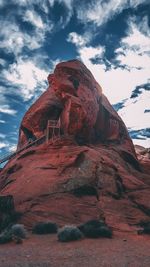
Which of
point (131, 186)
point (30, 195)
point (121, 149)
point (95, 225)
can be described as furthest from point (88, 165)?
point (121, 149)

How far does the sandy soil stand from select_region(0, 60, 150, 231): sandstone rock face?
4.35 meters

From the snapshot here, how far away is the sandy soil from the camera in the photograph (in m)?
10.0

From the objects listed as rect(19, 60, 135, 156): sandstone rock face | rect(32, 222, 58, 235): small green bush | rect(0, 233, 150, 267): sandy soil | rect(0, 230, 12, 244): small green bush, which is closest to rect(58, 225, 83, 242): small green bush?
rect(0, 233, 150, 267): sandy soil

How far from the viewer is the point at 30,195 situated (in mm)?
22031

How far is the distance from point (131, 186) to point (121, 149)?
1073 centimetres

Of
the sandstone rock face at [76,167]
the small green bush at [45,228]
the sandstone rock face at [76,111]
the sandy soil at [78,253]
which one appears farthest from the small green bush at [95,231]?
the sandstone rock face at [76,111]

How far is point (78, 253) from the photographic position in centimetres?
1156

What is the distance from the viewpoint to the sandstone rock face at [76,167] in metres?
20.3

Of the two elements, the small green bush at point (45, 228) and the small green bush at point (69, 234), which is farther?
the small green bush at point (45, 228)

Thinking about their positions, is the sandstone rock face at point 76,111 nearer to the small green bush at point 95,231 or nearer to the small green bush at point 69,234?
the small green bush at point 95,231

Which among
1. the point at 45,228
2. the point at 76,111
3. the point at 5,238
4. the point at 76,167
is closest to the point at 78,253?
the point at 5,238

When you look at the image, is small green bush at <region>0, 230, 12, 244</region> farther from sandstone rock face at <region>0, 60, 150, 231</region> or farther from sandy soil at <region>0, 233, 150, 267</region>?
sandstone rock face at <region>0, 60, 150, 231</region>

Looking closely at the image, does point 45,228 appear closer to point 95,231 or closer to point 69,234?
point 69,234

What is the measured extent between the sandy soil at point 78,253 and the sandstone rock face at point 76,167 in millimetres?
4351
